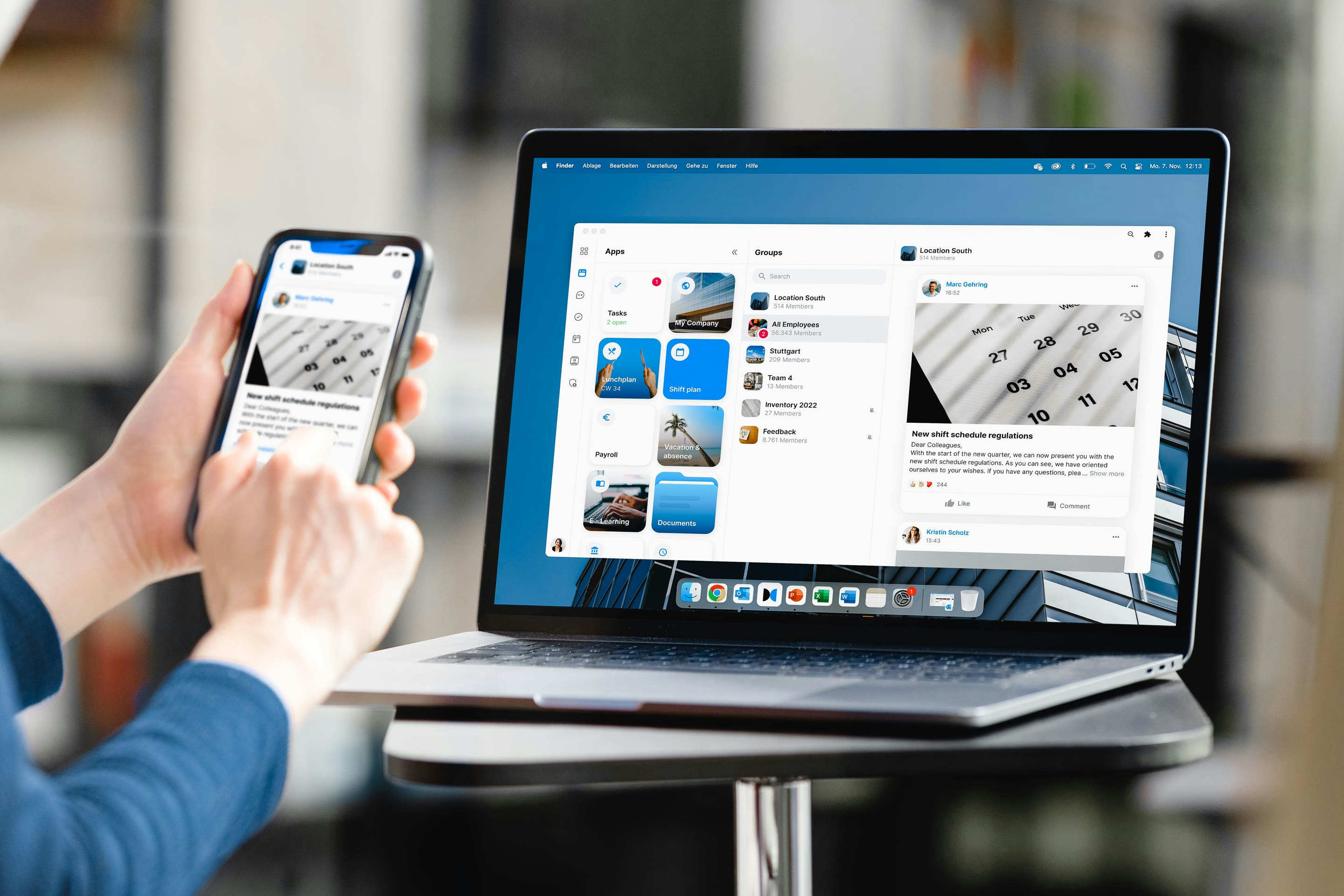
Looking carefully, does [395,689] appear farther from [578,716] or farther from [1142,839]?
[1142,839]

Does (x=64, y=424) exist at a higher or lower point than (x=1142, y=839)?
higher

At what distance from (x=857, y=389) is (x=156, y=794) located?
41cm

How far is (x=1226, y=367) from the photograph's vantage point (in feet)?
4.29

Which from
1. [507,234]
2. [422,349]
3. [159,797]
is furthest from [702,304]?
[507,234]

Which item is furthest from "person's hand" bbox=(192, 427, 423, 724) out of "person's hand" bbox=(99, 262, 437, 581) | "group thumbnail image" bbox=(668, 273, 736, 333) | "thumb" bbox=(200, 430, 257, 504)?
"group thumbnail image" bbox=(668, 273, 736, 333)

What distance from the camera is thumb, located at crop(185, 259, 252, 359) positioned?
0.64 metres

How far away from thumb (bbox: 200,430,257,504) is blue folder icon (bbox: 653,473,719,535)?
229mm

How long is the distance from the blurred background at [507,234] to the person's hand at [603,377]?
902mm

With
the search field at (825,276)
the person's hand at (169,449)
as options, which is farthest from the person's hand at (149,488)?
the search field at (825,276)

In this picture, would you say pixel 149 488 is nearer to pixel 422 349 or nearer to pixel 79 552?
pixel 79 552

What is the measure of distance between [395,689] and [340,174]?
122cm

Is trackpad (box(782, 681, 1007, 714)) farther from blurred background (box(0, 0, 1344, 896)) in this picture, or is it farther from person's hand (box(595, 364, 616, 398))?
blurred background (box(0, 0, 1344, 896))

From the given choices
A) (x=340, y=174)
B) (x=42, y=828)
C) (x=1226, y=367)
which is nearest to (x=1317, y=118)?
(x=1226, y=367)

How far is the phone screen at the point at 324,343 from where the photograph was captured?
59 cm
